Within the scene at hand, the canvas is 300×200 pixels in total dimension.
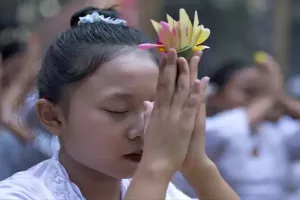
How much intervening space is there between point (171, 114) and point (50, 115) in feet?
1.30

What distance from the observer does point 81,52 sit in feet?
4.68

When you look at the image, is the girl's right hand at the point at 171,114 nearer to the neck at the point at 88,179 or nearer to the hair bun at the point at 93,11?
the neck at the point at 88,179

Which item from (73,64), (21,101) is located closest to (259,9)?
(21,101)

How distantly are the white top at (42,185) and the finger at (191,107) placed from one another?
1.18 feet

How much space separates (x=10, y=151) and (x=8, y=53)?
1055 millimetres

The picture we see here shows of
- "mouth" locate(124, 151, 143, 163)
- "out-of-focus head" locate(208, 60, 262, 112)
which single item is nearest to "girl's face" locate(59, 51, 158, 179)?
"mouth" locate(124, 151, 143, 163)

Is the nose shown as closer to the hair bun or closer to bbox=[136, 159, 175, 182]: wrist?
bbox=[136, 159, 175, 182]: wrist

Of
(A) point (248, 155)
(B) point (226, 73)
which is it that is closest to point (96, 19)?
(A) point (248, 155)

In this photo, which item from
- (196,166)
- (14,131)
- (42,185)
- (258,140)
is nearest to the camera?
(196,166)

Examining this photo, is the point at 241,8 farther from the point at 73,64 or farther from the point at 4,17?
the point at 73,64

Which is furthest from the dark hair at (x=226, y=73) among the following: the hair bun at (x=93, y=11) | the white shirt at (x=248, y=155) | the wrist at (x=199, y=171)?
the wrist at (x=199, y=171)

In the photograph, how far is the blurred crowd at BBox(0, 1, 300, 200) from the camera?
2898mm

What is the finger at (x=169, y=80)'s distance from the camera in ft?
3.67

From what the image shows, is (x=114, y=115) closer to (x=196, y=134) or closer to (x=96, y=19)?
(x=196, y=134)
